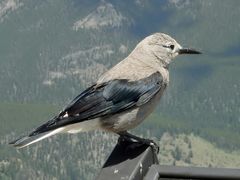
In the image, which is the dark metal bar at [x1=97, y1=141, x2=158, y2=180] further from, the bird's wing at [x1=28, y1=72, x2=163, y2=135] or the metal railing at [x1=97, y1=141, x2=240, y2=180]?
the bird's wing at [x1=28, y1=72, x2=163, y2=135]

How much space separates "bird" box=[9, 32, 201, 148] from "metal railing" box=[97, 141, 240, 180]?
118 cm

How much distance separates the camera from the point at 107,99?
26.6ft

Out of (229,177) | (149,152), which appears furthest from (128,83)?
(229,177)

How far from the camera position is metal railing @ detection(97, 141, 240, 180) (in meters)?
5.87

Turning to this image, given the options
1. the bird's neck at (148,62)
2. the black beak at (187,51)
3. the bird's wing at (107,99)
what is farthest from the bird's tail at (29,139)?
the black beak at (187,51)

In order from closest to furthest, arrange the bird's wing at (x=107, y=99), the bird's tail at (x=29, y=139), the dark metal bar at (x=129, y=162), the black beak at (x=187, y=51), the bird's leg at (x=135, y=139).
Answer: the dark metal bar at (x=129, y=162), the bird's tail at (x=29, y=139), the bird's leg at (x=135, y=139), the bird's wing at (x=107, y=99), the black beak at (x=187, y=51)

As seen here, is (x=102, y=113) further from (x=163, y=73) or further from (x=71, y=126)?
(x=163, y=73)

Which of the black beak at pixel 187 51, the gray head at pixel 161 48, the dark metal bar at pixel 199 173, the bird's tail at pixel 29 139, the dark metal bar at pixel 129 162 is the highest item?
the gray head at pixel 161 48

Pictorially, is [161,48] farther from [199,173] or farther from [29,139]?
[199,173]

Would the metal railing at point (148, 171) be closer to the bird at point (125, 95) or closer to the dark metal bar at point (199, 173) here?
the dark metal bar at point (199, 173)

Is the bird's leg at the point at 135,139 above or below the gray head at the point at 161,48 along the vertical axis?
below

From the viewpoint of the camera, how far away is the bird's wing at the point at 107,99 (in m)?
7.67

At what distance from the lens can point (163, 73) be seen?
867 cm

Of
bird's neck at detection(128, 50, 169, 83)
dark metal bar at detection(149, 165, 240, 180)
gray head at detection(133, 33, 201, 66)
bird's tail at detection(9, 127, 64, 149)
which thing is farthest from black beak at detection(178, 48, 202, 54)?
dark metal bar at detection(149, 165, 240, 180)
